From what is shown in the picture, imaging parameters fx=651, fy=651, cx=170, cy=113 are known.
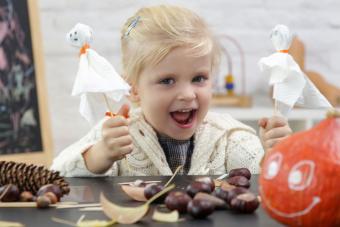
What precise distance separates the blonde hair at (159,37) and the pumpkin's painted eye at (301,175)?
25.2 inches

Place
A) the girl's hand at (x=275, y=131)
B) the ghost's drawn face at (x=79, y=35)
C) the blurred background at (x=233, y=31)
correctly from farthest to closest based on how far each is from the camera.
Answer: the blurred background at (x=233, y=31), the girl's hand at (x=275, y=131), the ghost's drawn face at (x=79, y=35)

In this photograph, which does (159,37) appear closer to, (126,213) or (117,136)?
(117,136)

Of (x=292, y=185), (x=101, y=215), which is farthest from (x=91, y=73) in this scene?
(x=292, y=185)

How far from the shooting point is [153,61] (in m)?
1.15

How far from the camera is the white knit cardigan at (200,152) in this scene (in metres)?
1.18

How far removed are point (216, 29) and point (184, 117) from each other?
4.15 ft

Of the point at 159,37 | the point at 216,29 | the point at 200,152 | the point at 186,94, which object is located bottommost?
the point at 200,152

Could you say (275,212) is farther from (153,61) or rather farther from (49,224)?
(153,61)

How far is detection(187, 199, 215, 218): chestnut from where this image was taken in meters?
0.57

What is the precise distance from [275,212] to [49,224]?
201mm

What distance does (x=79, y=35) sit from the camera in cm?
84

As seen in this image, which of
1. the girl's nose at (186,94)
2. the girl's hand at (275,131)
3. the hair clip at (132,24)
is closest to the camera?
the girl's hand at (275,131)

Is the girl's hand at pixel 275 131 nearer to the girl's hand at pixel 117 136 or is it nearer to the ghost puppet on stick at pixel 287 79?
the ghost puppet on stick at pixel 287 79

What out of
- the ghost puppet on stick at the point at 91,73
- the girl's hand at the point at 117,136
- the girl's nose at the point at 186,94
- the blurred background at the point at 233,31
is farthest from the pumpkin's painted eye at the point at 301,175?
the blurred background at the point at 233,31
